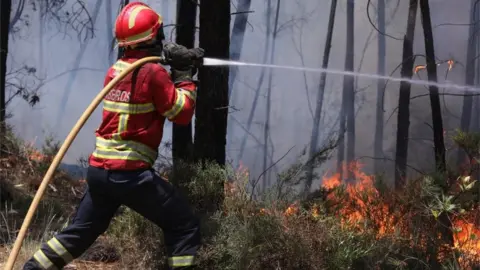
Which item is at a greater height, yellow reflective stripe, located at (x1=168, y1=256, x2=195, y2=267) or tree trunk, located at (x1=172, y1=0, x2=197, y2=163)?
tree trunk, located at (x1=172, y1=0, x2=197, y2=163)

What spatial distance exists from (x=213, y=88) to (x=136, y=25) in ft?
4.81

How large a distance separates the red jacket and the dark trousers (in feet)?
0.26

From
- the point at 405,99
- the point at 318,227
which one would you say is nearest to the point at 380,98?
the point at 405,99

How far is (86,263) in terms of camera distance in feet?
14.2

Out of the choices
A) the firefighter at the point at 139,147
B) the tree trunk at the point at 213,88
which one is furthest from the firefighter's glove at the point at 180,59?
the tree trunk at the point at 213,88

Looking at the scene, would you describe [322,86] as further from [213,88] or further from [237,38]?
[213,88]

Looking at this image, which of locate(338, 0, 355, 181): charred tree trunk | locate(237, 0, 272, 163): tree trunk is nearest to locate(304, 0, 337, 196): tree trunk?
locate(338, 0, 355, 181): charred tree trunk

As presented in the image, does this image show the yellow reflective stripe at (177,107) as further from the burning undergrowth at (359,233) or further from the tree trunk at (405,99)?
the tree trunk at (405,99)

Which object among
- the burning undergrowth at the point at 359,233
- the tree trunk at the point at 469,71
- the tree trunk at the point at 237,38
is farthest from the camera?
the tree trunk at the point at 237,38

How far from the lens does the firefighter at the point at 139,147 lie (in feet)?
10.6

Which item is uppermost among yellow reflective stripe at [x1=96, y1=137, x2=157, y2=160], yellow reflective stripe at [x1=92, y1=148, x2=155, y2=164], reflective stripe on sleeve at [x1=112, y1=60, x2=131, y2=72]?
reflective stripe on sleeve at [x1=112, y1=60, x2=131, y2=72]

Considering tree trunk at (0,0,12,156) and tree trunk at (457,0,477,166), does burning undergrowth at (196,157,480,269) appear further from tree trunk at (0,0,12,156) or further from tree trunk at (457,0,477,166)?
tree trunk at (0,0,12,156)

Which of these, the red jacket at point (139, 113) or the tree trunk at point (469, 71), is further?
the tree trunk at point (469, 71)

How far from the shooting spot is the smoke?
457 centimetres
